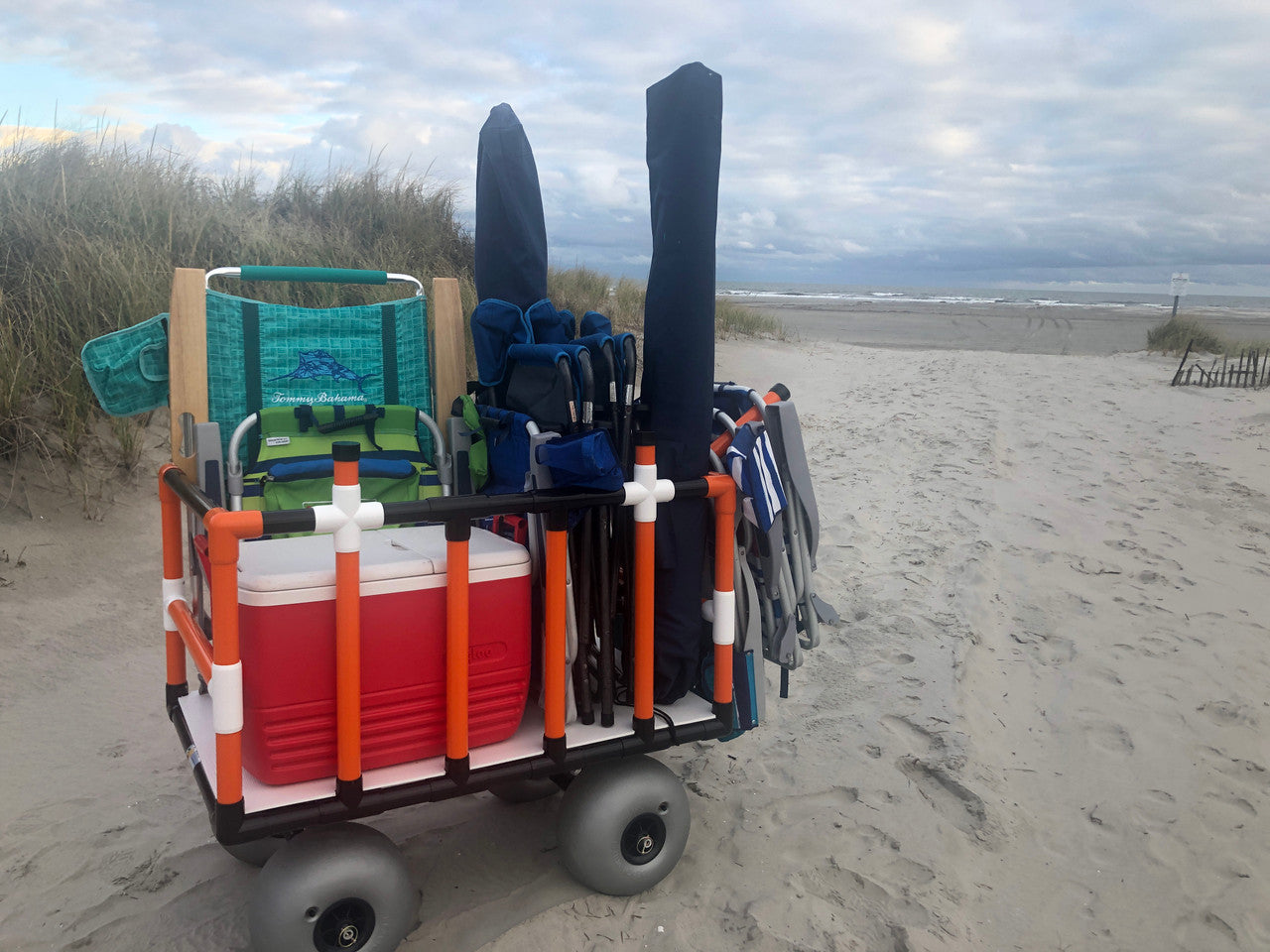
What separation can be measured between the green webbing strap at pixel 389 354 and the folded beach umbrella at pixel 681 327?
1.24m

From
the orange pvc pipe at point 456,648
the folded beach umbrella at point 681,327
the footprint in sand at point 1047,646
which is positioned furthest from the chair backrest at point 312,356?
the footprint in sand at point 1047,646

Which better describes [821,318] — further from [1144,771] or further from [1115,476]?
[1144,771]

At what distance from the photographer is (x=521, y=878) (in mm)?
2562

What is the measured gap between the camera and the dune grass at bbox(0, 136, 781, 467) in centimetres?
520

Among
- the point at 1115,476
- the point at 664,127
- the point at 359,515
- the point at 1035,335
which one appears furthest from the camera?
the point at 1035,335

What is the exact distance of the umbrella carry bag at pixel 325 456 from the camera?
2.93m

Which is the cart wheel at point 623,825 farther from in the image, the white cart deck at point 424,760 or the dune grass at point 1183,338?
the dune grass at point 1183,338

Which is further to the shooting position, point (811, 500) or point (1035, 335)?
point (1035, 335)

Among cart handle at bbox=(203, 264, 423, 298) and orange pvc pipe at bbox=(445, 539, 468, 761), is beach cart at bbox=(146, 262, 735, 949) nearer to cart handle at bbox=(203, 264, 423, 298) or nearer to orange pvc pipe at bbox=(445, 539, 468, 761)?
orange pvc pipe at bbox=(445, 539, 468, 761)

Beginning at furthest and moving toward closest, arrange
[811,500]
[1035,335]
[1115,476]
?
[1035,335] < [1115,476] < [811,500]

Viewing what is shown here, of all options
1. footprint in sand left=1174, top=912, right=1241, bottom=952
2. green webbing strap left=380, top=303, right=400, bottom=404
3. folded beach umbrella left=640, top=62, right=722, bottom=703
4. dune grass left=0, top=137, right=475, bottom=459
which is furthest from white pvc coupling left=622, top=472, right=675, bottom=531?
dune grass left=0, top=137, right=475, bottom=459

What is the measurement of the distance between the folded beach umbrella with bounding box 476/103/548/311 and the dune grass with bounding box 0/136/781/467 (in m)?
3.29

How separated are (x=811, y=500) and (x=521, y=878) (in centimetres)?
142

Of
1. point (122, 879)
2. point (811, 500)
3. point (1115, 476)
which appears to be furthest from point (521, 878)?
point (1115, 476)
